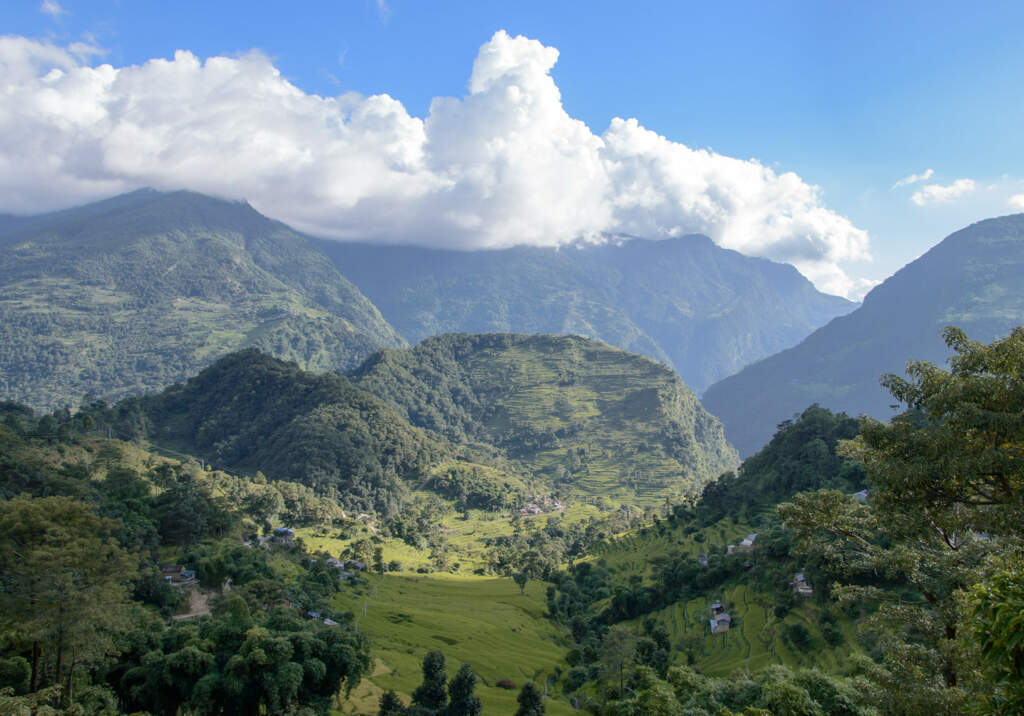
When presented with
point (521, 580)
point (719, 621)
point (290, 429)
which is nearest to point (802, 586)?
point (719, 621)

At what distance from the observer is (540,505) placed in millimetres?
134875

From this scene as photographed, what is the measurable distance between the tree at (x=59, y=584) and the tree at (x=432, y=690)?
17.7m

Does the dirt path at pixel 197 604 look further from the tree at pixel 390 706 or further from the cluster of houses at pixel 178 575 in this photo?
the tree at pixel 390 706

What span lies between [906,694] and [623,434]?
17792 cm

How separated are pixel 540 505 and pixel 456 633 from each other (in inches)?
3268

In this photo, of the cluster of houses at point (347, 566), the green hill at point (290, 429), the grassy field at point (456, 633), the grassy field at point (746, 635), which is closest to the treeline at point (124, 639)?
the grassy field at point (456, 633)

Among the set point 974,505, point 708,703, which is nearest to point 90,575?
point 708,703

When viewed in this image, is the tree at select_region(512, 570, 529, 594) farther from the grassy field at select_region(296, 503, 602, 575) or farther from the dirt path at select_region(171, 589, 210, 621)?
the dirt path at select_region(171, 589, 210, 621)

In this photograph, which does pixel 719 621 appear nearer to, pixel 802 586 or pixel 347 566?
pixel 802 586

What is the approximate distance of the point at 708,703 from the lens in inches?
1029

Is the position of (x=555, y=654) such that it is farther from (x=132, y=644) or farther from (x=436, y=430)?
(x=436, y=430)

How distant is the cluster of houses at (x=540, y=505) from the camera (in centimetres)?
13000

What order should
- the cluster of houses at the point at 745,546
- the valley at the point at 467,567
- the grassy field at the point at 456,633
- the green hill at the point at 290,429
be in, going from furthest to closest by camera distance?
the green hill at the point at 290,429 → the cluster of houses at the point at 745,546 → the grassy field at the point at 456,633 → the valley at the point at 467,567

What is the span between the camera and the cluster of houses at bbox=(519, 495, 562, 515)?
427ft
